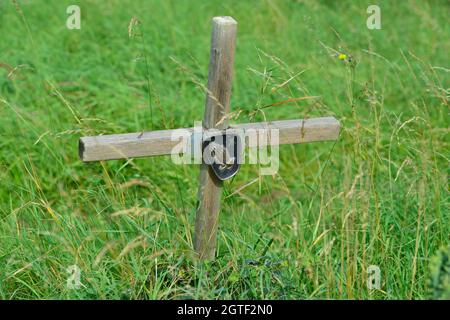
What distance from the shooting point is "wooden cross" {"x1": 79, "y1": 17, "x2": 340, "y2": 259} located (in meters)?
2.69

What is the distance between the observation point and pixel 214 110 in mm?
2846

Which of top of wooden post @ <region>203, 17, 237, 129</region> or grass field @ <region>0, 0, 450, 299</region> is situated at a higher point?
top of wooden post @ <region>203, 17, 237, 129</region>

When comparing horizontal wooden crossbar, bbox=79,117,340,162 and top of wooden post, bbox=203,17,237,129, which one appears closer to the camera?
horizontal wooden crossbar, bbox=79,117,340,162

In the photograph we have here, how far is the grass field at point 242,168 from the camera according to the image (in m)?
2.83

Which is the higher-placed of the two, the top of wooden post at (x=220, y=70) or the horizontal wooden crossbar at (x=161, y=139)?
the top of wooden post at (x=220, y=70)

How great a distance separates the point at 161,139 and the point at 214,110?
219 millimetres

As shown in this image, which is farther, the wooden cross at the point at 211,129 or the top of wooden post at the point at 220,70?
the top of wooden post at the point at 220,70

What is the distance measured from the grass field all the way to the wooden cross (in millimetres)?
70

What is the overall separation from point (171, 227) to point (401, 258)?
2.98 ft

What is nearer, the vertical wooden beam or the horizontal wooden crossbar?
the horizontal wooden crossbar

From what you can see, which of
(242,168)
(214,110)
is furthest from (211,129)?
(242,168)

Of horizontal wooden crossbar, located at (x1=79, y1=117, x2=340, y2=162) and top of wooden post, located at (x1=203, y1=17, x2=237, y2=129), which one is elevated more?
top of wooden post, located at (x1=203, y1=17, x2=237, y2=129)

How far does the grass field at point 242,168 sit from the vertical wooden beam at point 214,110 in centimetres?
6
